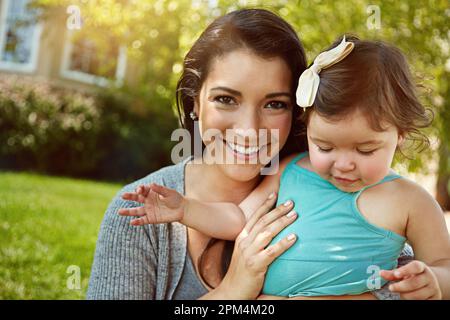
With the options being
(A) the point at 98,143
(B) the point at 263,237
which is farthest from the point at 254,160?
(A) the point at 98,143

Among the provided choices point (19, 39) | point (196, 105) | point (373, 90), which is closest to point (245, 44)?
point (196, 105)

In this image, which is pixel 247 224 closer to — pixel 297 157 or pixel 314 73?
pixel 297 157

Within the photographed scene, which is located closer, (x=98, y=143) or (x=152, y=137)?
(x=98, y=143)

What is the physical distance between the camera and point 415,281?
1716 mm

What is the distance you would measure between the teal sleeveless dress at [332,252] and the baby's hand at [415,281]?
9.7 inches

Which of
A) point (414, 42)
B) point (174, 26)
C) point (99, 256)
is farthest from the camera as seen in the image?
point (174, 26)

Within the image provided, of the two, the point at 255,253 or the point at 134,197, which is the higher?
the point at 134,197

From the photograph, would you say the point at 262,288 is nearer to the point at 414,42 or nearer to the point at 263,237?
the point at 263,237

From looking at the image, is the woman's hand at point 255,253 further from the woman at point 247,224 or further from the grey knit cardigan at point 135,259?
the grey knit cardigan at point 135,259

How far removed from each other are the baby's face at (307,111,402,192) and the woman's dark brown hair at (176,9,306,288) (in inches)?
10.4

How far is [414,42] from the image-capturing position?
15.0 ft

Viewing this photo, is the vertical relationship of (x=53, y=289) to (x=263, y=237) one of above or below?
below

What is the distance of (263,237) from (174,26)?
3.71 metres

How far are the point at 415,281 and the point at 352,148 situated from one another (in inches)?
19.8
